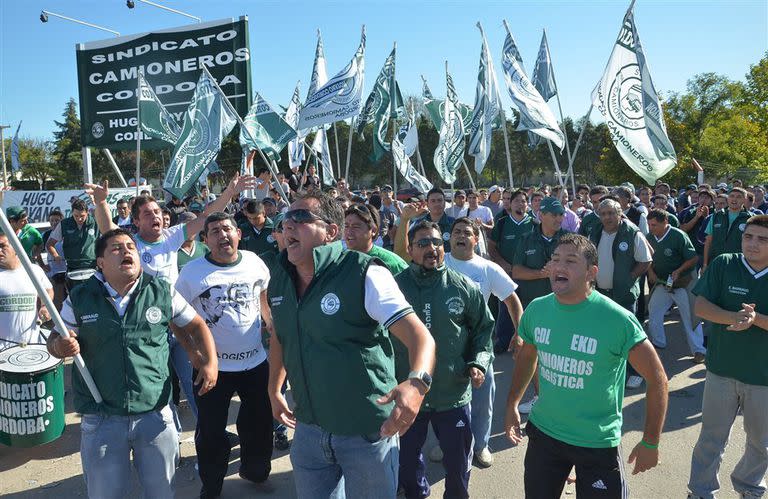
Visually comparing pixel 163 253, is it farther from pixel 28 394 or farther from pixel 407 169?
pixel 407 169

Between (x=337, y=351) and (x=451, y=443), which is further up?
(x=337, y=351)

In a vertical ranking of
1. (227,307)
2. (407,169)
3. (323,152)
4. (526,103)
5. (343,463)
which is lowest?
(343,463)

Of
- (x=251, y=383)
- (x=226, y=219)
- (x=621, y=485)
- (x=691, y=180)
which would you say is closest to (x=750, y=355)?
(x=621, y=485)

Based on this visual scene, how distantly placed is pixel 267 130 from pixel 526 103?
4426mm

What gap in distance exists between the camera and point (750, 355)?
3.50m

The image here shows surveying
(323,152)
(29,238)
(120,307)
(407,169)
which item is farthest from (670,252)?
(323,152)

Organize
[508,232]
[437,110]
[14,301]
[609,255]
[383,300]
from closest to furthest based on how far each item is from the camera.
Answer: [383,300] < [14,301] < [609,255] < [508,232] < [437,110]

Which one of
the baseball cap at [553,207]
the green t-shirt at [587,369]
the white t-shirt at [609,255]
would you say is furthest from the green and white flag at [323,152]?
the green t-shirt at [587,369]

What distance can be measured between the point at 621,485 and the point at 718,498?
1.80 metres

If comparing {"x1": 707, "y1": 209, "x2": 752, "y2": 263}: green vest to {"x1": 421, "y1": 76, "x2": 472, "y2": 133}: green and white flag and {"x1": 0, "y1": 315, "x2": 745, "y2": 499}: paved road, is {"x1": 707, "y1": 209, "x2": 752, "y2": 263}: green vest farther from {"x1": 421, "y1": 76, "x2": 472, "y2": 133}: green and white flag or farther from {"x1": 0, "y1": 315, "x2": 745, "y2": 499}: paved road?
{"x1": 421, "y1": 76, "x2": 472, "y2": 133}: green and white flag

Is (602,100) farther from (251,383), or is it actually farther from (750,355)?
(251,383)

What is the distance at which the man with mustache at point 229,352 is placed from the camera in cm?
397

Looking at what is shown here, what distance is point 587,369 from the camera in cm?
278

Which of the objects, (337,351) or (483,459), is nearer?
(337,351)
